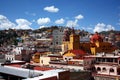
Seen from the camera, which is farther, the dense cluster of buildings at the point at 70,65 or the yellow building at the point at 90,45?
the yellow building at the point at 90,45

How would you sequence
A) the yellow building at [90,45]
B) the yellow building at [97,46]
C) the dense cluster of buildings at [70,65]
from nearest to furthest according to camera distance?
the dense cluster of buildings at [70,65] → the yellow building at [90,45] → the yellow building at [97,46]

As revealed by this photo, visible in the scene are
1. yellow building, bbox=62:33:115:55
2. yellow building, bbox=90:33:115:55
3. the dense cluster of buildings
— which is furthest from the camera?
yellow building, bbox=90:33:115:55

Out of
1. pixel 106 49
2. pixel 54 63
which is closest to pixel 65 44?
pixel 106 49

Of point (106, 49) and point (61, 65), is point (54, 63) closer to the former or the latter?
point (61, 65)

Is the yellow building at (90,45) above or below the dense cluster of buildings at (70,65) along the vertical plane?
above

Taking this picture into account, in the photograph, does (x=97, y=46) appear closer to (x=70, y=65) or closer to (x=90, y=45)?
(x=90, y=45)

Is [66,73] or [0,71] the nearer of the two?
[66,73]

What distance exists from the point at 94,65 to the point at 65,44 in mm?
17836

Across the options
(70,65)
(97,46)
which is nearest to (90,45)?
(97,46)

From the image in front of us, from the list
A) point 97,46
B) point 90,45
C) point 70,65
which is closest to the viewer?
point 70,65

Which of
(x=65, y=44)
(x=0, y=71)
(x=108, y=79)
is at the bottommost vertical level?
(x=108, y=79)

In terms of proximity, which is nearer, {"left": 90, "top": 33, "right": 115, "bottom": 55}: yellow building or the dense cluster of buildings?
the dense cluster of buildings

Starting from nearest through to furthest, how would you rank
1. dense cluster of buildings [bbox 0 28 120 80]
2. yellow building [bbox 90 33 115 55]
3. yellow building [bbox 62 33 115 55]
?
dense cluster of buildings [bbox 0 28 120 80]
yellow building [bbox 62 33 115 55]
yellow building [bbox 90 33 115 55]

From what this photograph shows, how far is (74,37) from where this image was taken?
150ft
